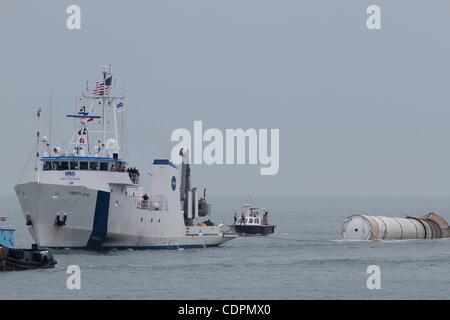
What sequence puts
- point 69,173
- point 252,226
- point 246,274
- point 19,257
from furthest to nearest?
point 252,226, point 69,173, point 246,274, point 19,257

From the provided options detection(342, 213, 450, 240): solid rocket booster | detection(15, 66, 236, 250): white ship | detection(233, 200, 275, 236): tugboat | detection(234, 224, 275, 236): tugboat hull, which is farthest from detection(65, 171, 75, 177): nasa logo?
detection(234, 224, 275, 236): tugboat hull

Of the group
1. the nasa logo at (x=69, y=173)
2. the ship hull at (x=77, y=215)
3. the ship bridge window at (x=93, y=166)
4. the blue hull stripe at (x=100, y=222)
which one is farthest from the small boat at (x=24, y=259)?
the ship bridge window at (x=93, y=166)

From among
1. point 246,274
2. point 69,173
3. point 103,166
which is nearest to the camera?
point 246,274

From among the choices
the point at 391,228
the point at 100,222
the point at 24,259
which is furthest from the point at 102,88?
the point at 391,228

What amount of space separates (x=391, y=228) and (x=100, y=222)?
3125cm

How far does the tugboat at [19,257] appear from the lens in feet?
226

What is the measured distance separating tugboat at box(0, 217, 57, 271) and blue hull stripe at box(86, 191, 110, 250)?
10944mm

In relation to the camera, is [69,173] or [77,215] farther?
[69,173]

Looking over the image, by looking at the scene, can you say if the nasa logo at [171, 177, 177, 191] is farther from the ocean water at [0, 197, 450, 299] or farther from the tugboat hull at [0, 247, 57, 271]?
the tugboat hull at [0, 247, 57, 271]

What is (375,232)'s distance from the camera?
335 ft

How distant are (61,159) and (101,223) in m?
5.01

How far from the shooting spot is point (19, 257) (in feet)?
228

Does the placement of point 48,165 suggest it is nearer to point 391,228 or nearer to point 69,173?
point 69,173
